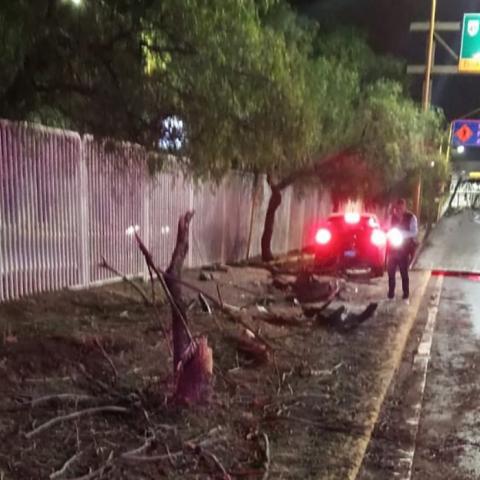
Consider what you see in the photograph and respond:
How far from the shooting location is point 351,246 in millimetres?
14586

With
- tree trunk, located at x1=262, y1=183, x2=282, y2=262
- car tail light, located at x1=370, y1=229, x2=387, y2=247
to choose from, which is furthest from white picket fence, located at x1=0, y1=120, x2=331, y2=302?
tree trunk, located at x1=262, y1=183, x2=282, y2=262

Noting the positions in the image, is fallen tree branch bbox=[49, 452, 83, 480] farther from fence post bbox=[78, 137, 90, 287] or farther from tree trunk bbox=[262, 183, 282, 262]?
tree trunk bbox=[262, 183, 282, 262]

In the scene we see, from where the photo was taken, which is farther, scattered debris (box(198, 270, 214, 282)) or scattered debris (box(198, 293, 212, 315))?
scattered debris (box(198, 270, 214, 282))

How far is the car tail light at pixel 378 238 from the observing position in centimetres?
1455

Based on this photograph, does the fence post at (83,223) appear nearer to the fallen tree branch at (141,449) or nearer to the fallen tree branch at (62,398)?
the fallen tree branch at (62,398)

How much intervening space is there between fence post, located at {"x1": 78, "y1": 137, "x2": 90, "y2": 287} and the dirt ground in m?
0.72

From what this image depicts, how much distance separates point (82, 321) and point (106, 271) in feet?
9.00

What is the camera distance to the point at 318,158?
1756 centimetres

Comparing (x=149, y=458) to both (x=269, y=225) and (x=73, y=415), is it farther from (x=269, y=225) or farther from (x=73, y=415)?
(x=269, y=225)

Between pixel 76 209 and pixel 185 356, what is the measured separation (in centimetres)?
460

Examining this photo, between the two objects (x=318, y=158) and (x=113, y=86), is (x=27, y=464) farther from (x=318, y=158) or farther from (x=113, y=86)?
(x=318, y=158)

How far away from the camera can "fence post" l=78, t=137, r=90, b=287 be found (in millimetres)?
9523

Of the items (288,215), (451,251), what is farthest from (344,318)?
(451,251)

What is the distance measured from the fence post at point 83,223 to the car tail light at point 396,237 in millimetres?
5258
